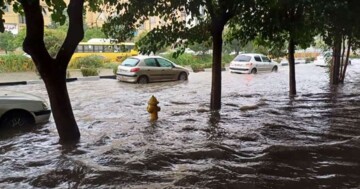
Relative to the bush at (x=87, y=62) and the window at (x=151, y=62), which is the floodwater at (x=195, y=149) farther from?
the bush at (x=87, y=62)

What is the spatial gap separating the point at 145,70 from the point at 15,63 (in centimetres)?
1129

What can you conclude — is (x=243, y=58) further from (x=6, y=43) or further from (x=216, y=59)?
(x=6, y=43)

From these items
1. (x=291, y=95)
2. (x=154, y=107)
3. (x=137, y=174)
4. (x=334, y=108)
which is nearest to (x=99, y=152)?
(x=137, y=174)

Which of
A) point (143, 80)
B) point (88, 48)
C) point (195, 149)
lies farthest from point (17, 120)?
point (88, 48)

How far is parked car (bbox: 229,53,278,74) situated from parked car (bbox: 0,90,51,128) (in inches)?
721

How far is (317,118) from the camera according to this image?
9570 millimetres

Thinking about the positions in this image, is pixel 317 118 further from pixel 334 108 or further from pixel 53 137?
pixel 53 137

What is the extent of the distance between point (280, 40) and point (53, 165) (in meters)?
8.50

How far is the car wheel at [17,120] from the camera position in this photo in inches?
311

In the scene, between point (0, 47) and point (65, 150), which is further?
point (0, 47)

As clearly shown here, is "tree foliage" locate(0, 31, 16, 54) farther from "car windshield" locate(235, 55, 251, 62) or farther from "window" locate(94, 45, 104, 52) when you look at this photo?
"car windshield" locate(235, 55, 251, 62)

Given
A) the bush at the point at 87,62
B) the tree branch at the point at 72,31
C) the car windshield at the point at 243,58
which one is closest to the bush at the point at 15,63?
the bush at the point at 87,62

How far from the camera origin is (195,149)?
22.0 ft

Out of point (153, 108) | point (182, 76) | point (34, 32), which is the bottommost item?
point (153, 108)
